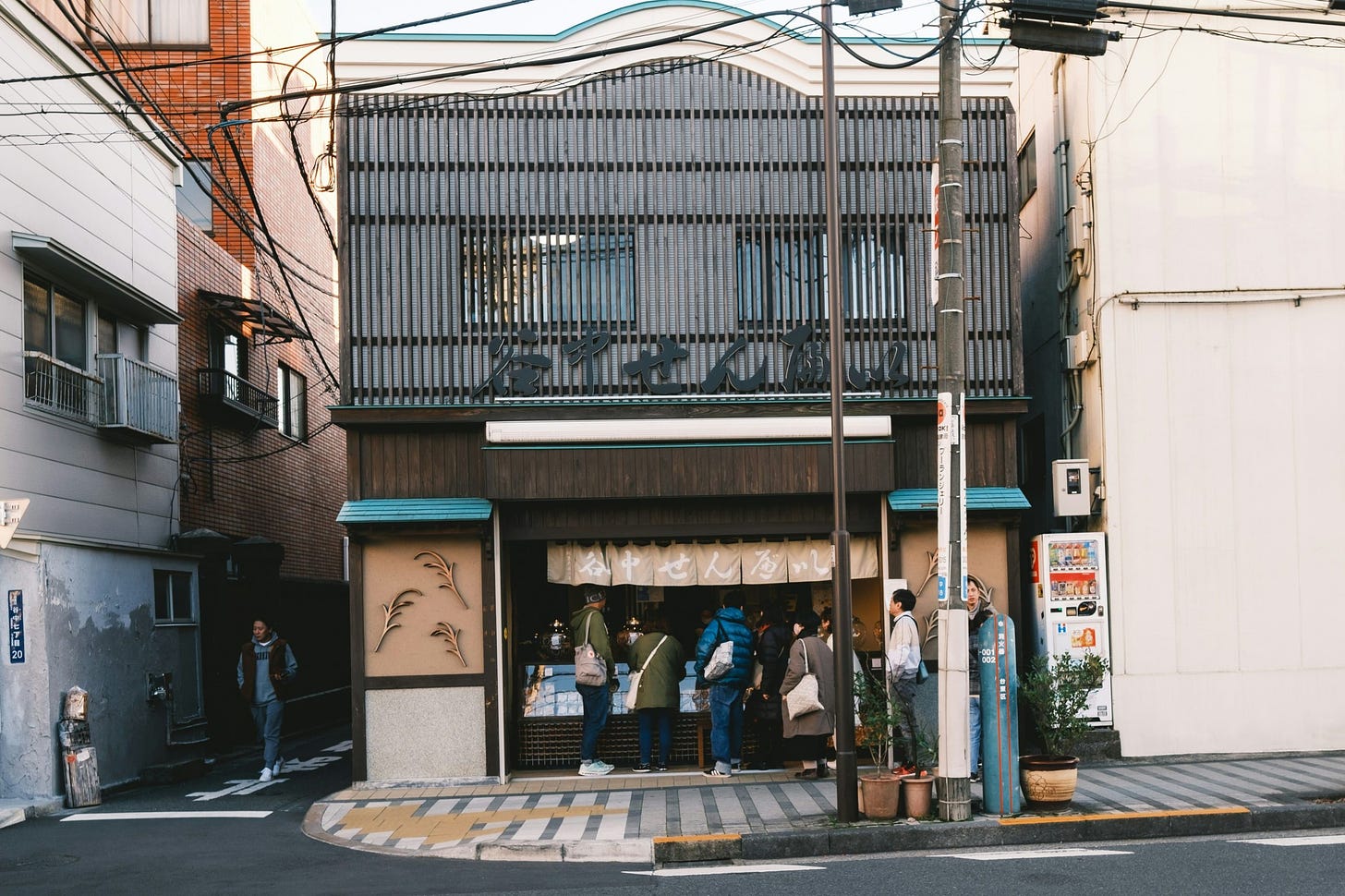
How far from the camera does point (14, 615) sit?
40.5ft

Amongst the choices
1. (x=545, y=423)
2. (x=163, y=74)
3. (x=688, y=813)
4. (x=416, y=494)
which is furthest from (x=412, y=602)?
(x=163, y=74)

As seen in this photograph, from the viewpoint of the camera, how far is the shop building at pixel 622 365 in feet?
40.9

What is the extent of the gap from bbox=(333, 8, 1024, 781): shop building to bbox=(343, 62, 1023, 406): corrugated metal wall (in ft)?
0.10

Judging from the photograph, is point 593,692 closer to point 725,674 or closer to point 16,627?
point 725,674

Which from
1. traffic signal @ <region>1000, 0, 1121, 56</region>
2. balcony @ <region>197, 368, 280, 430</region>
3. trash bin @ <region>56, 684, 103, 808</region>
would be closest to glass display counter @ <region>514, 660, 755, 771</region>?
trash bin @ <region>56, 684, 103, 808</region>

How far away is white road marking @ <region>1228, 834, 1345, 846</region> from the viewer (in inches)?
341

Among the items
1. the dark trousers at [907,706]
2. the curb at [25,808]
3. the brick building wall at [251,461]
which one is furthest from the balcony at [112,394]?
the dark trousers at [907,706]

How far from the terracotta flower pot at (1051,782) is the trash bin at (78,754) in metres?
9.65

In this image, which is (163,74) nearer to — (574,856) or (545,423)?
(545,423)

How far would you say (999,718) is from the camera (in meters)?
9.70

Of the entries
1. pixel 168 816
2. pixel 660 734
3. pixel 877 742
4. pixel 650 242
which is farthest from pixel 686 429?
pixel 168 816

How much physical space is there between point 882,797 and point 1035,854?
137cm

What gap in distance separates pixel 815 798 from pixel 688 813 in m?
1.34

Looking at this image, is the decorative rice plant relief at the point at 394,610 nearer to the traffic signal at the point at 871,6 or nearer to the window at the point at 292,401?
the traffic signal at the point at 871,6
